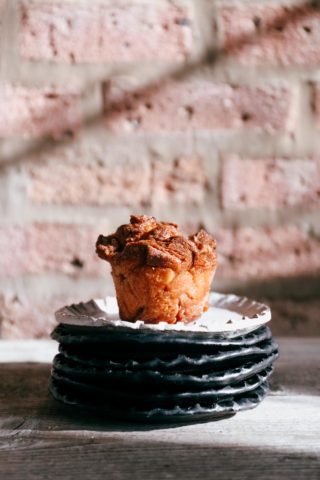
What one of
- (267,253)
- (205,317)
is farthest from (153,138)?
(205,317)

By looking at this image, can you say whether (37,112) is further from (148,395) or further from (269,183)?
(148,395)

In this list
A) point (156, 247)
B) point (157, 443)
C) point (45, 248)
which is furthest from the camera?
point (45, 248)

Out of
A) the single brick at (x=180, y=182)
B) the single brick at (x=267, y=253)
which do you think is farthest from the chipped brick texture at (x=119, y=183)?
the single brick at (x=267, y=253)

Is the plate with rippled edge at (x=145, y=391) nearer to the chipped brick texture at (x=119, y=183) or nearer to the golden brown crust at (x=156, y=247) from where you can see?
the golden brown crust at (x=156, y=247)

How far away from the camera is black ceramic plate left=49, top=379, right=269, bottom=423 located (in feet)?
2.05

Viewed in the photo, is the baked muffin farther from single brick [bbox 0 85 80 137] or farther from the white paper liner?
single brick [bbox 0 85 80 137]

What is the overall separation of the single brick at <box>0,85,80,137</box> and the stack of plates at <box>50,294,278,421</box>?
644 millimetres

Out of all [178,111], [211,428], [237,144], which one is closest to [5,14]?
[178,111]

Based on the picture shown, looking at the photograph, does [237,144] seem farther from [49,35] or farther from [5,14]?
[5,14]

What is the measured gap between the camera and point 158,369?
2.06ft

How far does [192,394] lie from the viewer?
63 centimetres

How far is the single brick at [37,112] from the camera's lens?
3.92 feet

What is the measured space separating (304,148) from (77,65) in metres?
0.57

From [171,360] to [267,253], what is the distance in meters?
0.65
